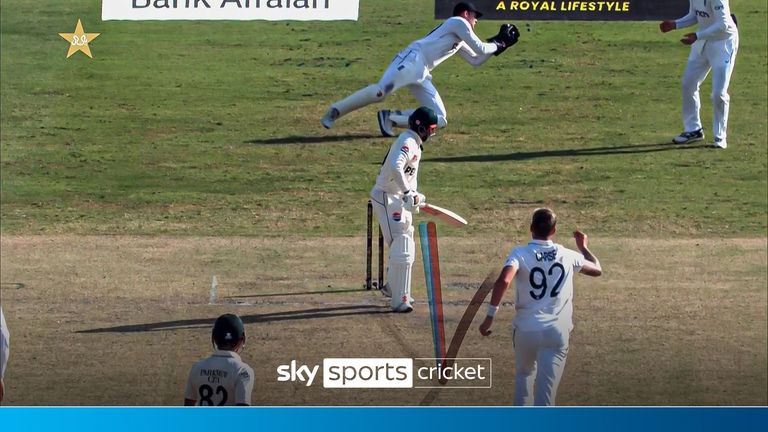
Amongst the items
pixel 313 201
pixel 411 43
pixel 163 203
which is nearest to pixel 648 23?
pixel 411 43

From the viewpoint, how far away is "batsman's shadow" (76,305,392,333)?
13.3m

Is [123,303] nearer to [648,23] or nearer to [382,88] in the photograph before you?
[382,88]

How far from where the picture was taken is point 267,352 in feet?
41.9

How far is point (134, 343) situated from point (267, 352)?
1032mm

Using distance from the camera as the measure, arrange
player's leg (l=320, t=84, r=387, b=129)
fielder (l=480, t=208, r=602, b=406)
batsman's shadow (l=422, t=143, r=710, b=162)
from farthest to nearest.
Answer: batsman's shadow (l=422, t=143, r=710, b=162)
player's leg (l=320, t=84, r=387, b=129)
fielder (l=480, t=208, r=602, b=406)

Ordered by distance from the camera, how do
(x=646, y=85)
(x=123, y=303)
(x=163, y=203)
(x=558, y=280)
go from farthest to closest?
(x=646, y=85) < (x=163, y=203) < (x=123, y=303) < (x=558, y=280)

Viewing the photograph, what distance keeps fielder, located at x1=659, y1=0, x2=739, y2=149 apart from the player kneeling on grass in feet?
18.6

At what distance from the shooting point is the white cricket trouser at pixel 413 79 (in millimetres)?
15039

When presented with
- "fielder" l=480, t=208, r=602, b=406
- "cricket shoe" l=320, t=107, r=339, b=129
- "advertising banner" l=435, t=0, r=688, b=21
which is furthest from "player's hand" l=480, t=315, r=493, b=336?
"cricket shoe" l=320, t=107, r=339, b=129

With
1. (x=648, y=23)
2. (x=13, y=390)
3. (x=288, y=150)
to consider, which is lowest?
(x=13, y=390)

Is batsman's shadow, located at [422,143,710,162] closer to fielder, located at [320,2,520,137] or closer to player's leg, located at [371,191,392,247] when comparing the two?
fielder, located at [320,2,520,137]

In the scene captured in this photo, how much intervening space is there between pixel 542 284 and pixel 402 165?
8.37 feet

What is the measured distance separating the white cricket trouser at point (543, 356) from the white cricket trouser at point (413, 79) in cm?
433

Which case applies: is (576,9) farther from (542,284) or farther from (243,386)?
(243,386)
